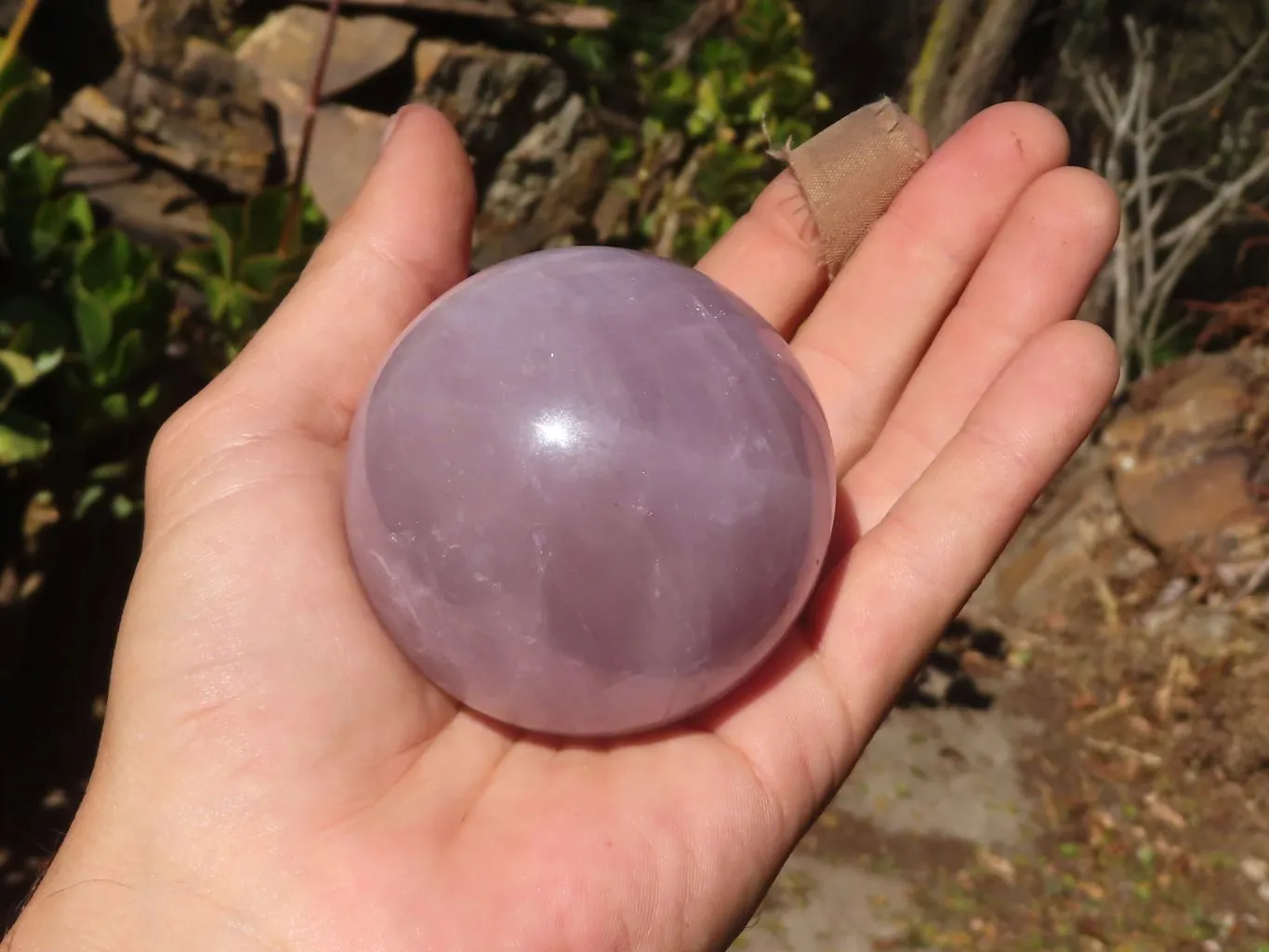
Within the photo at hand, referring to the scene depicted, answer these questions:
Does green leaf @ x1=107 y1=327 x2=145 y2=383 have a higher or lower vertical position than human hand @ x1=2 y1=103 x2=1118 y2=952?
lower

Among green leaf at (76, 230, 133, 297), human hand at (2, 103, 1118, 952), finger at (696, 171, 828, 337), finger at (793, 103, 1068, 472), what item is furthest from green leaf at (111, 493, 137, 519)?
finger at (793, 103, 1068, 472)

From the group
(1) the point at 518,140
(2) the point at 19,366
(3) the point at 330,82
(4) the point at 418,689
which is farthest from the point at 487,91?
(4) the point at 418,689

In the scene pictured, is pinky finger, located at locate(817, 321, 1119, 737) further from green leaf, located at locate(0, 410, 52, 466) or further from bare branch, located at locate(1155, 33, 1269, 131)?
bare branch, located at locate(1155, 33, 1269, 131)

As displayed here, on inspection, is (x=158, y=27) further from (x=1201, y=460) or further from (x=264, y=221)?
(x=1201, y=460)

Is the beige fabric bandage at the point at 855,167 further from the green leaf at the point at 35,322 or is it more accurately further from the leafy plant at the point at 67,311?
the green leaf at the point at 35,322

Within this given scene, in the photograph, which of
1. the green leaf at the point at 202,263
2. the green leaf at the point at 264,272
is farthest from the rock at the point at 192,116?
the green leaf at the point at 264,272

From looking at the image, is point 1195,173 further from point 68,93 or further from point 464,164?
point 68,93

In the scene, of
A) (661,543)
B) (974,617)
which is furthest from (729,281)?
(974,617)
